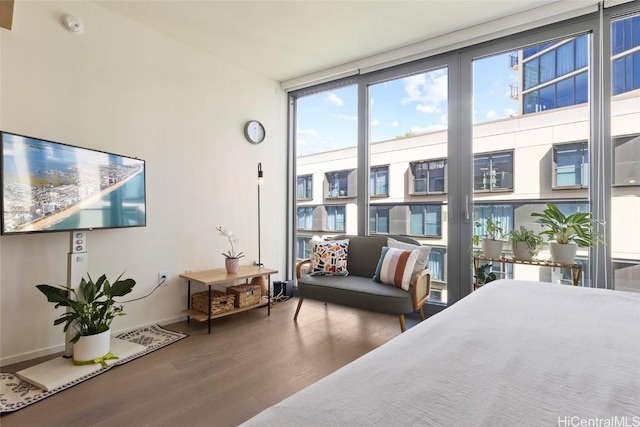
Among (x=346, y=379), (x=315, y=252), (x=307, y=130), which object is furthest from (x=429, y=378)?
(x=307, y=130)

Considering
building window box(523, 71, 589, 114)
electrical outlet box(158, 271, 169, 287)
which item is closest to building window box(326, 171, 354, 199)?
building window box(523, 71, 589, 114)

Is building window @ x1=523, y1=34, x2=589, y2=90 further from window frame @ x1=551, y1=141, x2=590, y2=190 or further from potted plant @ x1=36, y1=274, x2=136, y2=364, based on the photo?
potted plant @ x1=36, y1=274, x2=136, y2=364

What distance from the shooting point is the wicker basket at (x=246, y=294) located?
130 inches

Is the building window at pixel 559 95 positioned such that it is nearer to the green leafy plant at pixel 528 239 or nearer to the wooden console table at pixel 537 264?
the green leafy plant at pixel 528 239

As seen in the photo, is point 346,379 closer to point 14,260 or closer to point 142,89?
point 14,260

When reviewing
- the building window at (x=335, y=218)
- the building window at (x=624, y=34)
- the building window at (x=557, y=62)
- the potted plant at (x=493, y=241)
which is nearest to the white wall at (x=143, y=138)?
the building window at (x=335, y=218)

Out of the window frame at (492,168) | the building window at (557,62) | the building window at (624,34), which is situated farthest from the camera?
the window frame at (492,168)

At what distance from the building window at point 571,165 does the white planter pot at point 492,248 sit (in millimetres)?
708

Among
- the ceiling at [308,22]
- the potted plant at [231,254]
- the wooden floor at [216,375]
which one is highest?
the ceiling at [308,22]

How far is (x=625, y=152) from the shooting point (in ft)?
8.52

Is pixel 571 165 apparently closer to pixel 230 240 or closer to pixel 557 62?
pixel 557 62

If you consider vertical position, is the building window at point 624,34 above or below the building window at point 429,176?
above

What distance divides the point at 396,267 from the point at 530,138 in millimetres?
1693

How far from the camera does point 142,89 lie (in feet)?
9.84
